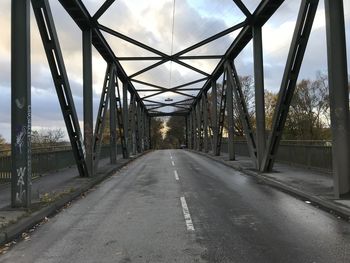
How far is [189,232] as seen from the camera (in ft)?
27.1

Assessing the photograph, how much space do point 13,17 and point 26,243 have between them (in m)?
5.75

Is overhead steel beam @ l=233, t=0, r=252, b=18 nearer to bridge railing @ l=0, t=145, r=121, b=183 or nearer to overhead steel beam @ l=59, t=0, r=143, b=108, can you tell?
overhead steel beam @ l=59, t=0, r=143, b=108

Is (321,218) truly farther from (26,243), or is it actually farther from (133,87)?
(133,87)

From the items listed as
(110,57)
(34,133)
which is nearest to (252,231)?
(110,57)

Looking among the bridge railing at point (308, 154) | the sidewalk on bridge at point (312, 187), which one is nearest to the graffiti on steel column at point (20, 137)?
the sidewalk on bridge at point (312, 187)

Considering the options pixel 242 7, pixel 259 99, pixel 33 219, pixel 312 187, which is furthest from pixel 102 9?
pixel 33 219

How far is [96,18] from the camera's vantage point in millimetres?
21141

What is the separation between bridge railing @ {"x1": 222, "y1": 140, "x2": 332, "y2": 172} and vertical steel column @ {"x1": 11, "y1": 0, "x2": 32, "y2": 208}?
37.8ft

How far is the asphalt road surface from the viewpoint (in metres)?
6.71

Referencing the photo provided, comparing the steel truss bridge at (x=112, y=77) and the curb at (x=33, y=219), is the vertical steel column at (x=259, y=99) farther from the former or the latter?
the curb at (x=33, y=219)

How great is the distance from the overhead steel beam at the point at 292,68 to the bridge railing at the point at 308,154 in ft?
5.77

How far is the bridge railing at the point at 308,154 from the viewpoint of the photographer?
714 inches

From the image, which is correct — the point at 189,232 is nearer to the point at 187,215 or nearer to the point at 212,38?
the point at 187,215

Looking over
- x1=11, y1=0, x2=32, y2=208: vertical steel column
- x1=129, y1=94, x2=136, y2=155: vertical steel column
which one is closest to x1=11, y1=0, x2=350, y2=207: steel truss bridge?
x1=11, y1=0, x2=32, y2=208: vertical steel column
